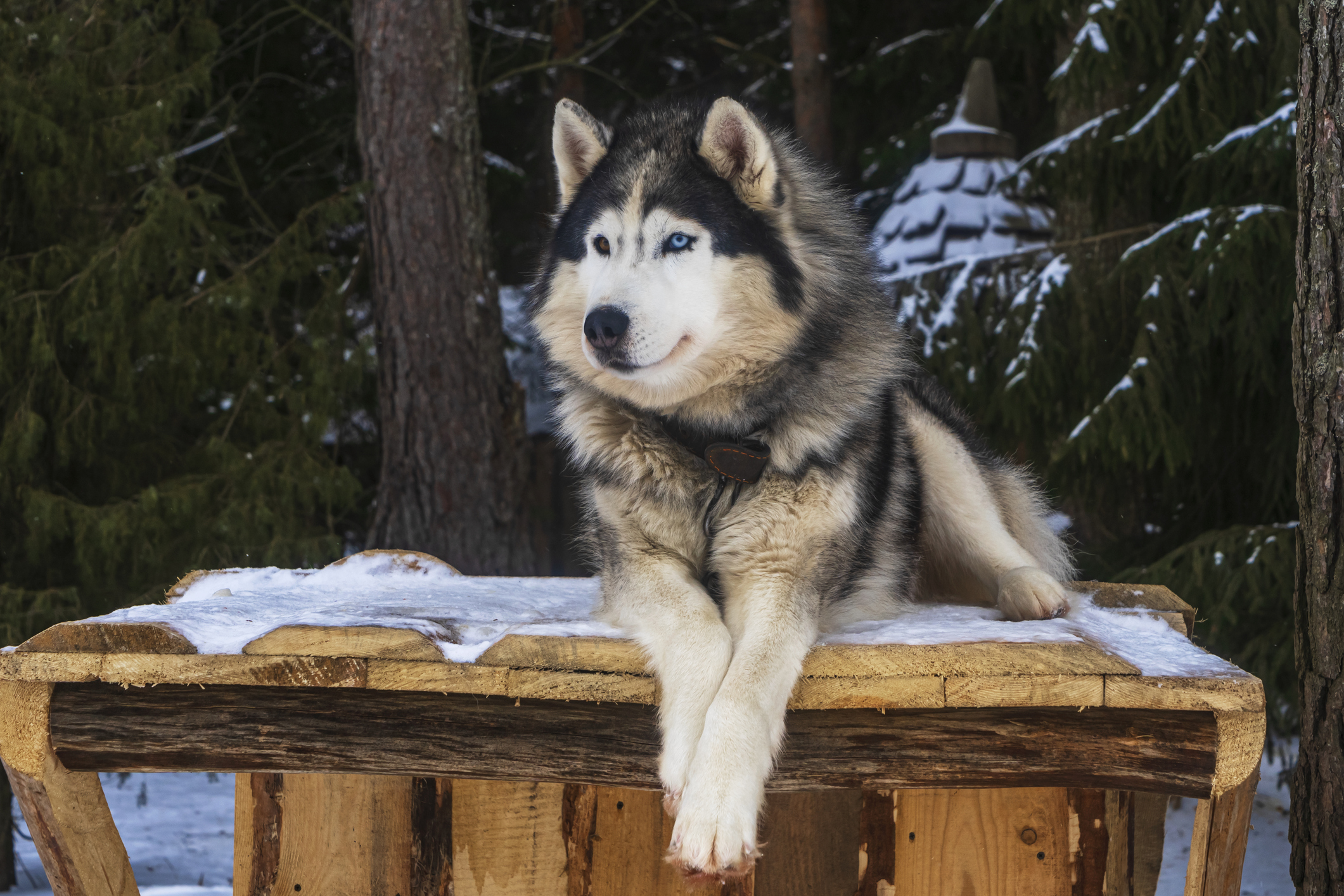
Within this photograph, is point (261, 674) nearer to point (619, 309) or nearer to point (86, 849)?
point (86, 849)

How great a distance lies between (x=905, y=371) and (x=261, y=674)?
1622 mm

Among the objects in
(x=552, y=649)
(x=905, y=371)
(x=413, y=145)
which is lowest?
(x=552, y=649)

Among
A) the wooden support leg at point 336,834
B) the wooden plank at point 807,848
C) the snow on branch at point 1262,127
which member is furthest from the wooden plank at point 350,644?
the snow on branch at point 1262,127

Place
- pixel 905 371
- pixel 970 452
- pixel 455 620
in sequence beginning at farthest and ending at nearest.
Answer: pixel 970 452 → pixel 905 371 → pixel 455 620

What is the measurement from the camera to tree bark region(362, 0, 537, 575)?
496cm

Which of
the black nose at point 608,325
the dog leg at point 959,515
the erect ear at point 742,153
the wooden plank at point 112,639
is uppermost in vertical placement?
the erect ear at point 742,153

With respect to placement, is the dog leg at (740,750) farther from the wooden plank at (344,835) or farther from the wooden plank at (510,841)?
the wooden plank at (344,835)

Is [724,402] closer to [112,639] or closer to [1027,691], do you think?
[1027,691]

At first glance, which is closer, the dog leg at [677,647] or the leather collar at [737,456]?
the dog leg at [677,647]

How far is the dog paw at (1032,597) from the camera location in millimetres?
2465

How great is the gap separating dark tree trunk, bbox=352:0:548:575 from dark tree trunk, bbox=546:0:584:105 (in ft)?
8.21

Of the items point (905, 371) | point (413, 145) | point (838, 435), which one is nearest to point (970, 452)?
point (905, 371)

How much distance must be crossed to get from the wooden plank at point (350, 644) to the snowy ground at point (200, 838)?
231 centimetres

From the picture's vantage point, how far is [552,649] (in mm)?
2027
